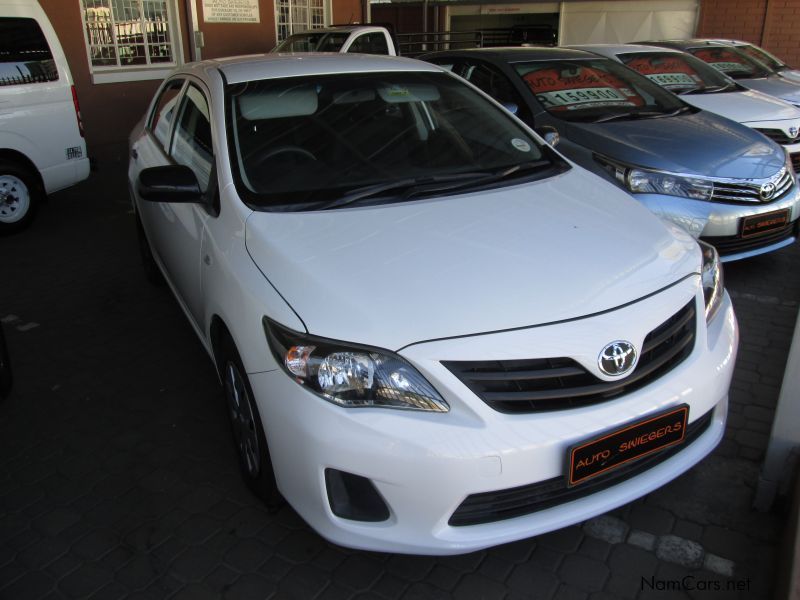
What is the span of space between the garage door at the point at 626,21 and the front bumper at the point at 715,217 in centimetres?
1413

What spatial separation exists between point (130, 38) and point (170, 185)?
28.4 feet

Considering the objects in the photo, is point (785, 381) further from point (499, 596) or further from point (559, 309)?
point (499, 596)

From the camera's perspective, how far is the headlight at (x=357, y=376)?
206 cm

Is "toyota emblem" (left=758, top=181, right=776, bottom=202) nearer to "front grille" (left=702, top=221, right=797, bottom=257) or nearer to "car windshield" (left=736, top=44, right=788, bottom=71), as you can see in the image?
"front grille" (left=702, top=221, right=797, bottom=257)

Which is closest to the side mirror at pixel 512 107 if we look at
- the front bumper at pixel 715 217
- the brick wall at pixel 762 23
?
the front bumper at pixel 715 217

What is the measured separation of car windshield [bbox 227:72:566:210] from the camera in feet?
9.70

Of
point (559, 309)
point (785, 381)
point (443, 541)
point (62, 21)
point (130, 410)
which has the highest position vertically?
point (62, 21)

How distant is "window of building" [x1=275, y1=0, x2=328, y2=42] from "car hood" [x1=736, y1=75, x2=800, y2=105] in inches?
325

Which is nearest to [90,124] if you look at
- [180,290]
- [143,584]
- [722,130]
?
[180,290]

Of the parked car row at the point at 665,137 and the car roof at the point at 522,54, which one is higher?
the car roof at the point at 522,54

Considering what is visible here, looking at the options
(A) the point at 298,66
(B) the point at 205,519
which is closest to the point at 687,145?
(A) the point at 298,66

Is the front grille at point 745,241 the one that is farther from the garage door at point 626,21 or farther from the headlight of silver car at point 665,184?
the garage door at point 626,21

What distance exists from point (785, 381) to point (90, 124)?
9.66 meters

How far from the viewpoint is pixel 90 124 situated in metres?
9.80
